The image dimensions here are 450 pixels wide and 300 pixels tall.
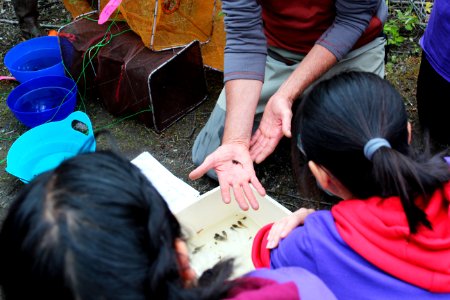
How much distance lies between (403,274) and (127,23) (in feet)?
7.47

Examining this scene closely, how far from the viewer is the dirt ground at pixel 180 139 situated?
2.49 meters

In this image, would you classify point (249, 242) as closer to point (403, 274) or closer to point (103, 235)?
point (403, 274)

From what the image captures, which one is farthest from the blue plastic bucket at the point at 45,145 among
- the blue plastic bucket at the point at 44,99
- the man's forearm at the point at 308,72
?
the man's forearm at the point at 308,72

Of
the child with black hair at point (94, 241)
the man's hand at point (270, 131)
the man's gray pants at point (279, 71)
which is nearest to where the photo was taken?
the child with black hair at point (94, 241)

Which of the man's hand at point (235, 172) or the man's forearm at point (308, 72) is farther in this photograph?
the man's forearm at point (308, 72)

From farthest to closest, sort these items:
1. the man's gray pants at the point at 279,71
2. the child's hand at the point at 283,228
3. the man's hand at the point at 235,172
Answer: the man's gray pants at the point at 279,71, the man's hand at the point at 235,172, the child's hand at the point at 283,228

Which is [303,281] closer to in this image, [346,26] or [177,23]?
[346,26]

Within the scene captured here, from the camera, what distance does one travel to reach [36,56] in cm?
311

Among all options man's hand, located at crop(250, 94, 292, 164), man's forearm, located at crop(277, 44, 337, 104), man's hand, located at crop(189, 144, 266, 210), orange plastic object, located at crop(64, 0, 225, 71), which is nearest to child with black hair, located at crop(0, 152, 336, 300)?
man's hand, located at crop(189, 144, 266, 210)

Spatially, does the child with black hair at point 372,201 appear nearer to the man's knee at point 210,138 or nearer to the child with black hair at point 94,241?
the child with black hair at point 94,241

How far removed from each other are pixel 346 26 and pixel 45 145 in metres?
1.61

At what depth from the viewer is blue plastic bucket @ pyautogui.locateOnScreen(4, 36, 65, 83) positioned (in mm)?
3029

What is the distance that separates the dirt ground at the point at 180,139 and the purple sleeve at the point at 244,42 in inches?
21.3

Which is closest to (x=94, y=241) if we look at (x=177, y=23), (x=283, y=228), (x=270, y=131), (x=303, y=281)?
(x=303, y=281)
